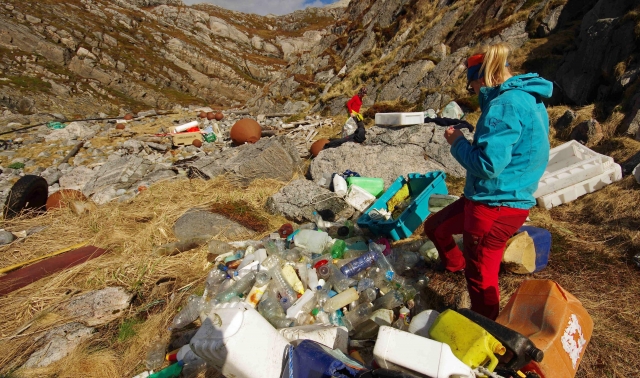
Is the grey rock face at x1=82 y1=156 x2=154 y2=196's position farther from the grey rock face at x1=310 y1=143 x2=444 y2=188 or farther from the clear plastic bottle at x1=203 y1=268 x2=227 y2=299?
the clear plastic bottle at x1=203 y1=268 x2=227 y2=299

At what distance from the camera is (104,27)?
126 feet

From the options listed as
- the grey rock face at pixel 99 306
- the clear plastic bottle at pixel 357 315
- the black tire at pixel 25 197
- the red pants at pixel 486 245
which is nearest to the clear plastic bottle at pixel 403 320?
the clear plastic bottle at pixel 357 315

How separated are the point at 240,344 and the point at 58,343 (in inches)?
82.9

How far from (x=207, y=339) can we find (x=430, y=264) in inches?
93.3

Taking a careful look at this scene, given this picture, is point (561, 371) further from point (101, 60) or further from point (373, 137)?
point (101, 60)

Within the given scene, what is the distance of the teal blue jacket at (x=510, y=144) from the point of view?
1870 mm

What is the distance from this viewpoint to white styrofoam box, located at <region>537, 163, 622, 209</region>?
4578 mm

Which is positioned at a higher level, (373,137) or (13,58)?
(13,58)

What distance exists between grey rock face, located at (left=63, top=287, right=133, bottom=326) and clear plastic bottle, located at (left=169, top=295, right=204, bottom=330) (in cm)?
59

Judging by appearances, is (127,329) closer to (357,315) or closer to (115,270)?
(115,270)

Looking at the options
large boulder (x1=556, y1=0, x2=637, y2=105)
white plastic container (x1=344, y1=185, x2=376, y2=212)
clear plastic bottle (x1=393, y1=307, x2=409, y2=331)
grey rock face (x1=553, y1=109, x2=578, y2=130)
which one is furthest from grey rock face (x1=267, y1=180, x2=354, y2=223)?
large boulder (x1=556, y1=0, x2=637, y2=105)

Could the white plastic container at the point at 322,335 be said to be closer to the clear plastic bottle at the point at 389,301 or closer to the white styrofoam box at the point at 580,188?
the clear plastic bottle at the point at 389,301

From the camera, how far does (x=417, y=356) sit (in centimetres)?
163

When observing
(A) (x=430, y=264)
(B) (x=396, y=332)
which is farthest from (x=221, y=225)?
(B) (x=396, y=332)
